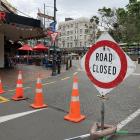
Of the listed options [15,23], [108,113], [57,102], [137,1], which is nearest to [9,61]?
[15,23]

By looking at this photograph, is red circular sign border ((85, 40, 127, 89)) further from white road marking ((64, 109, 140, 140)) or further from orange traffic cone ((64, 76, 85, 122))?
orange traffic cone ((64, 76, 85, 122))

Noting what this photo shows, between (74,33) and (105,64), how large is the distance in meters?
136

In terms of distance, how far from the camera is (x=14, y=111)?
8320 mm

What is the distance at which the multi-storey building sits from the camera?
13338cm

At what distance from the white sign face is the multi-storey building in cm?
12402

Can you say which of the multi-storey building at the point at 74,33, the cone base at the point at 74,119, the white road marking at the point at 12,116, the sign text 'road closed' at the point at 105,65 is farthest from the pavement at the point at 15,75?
the multi-storey building at the point at 74,33

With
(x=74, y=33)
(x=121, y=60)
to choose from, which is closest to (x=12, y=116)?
(x=121, y=60)

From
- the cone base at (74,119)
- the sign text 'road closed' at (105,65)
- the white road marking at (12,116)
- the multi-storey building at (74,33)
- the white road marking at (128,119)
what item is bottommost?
the white road marking at (12,116)

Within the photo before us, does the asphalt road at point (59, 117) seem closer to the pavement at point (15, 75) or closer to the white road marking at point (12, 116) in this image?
the white road marking at point (12, 116)

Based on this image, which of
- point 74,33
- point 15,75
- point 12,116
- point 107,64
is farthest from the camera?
point 74,33

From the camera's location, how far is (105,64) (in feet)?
16.9

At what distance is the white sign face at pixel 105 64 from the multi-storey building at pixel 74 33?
407 ft

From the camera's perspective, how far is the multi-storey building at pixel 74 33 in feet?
438

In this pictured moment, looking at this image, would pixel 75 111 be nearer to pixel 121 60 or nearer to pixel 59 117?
pixel 59 117
